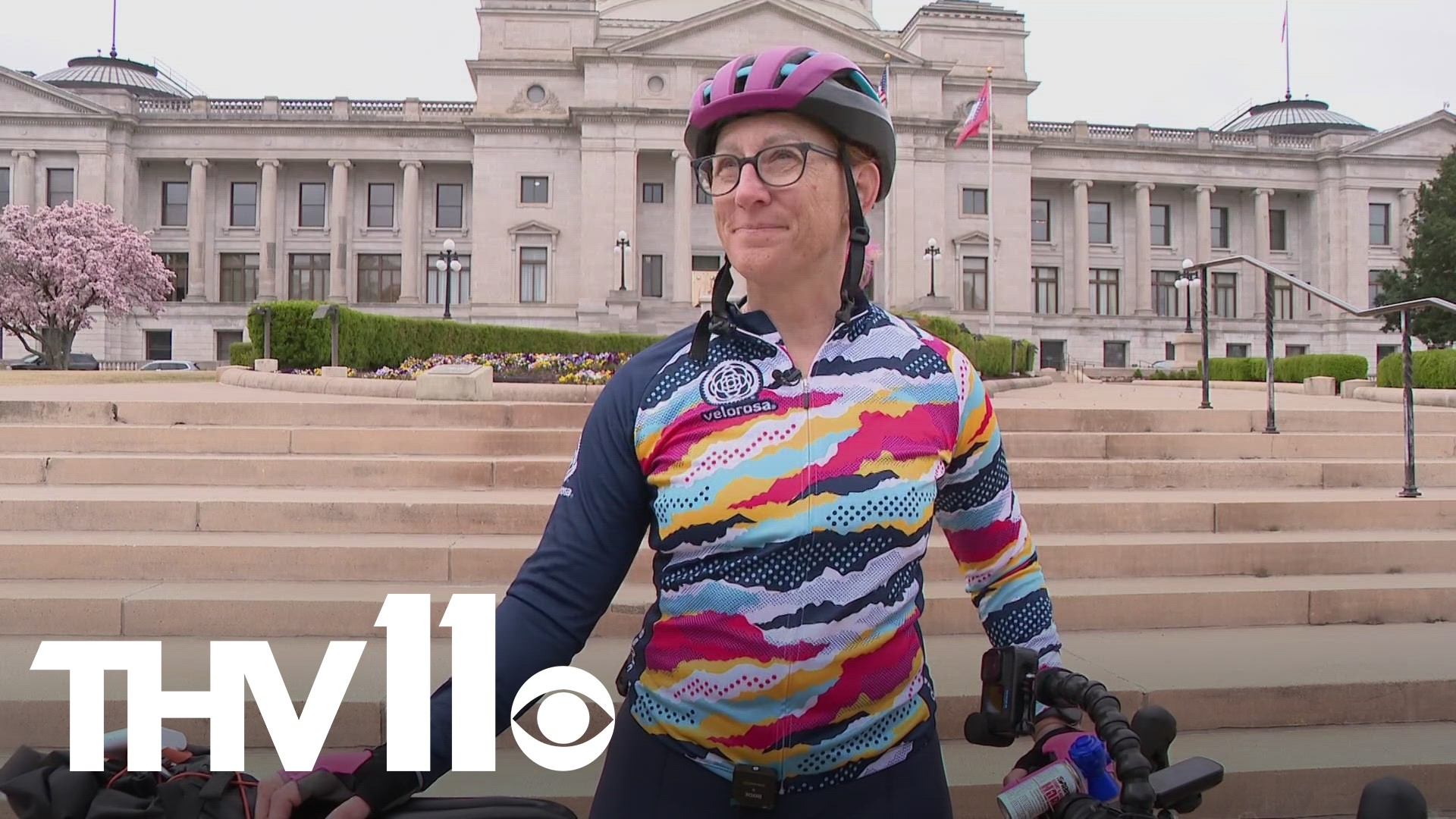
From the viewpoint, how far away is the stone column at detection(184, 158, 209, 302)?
5319 centimetres

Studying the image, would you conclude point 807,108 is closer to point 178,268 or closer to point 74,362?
point 74,362

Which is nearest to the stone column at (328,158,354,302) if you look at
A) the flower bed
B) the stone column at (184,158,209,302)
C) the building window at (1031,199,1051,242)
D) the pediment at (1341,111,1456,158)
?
the stone column at (184,158,209,302)

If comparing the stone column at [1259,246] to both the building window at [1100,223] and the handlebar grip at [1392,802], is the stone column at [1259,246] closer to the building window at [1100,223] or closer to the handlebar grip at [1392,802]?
the building window at [1100,223]

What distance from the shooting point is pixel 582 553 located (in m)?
1.73

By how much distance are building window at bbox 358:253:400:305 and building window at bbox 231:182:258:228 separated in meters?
6.44

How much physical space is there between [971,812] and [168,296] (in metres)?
58.7

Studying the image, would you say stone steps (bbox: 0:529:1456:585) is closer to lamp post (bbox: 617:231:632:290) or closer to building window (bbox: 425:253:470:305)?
lamp post (bbox: 617:231:632:290)

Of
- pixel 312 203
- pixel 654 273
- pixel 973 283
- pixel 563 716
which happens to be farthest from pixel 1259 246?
pixel 563 716

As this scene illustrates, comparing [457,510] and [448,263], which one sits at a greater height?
[448,263]

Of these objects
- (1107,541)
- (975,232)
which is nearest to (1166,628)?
(1107,541)

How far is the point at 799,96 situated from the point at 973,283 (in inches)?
2138

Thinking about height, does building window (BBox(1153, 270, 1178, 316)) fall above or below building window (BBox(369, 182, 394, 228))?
below

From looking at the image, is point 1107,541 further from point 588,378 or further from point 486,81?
point 486,81

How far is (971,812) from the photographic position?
148 inches
